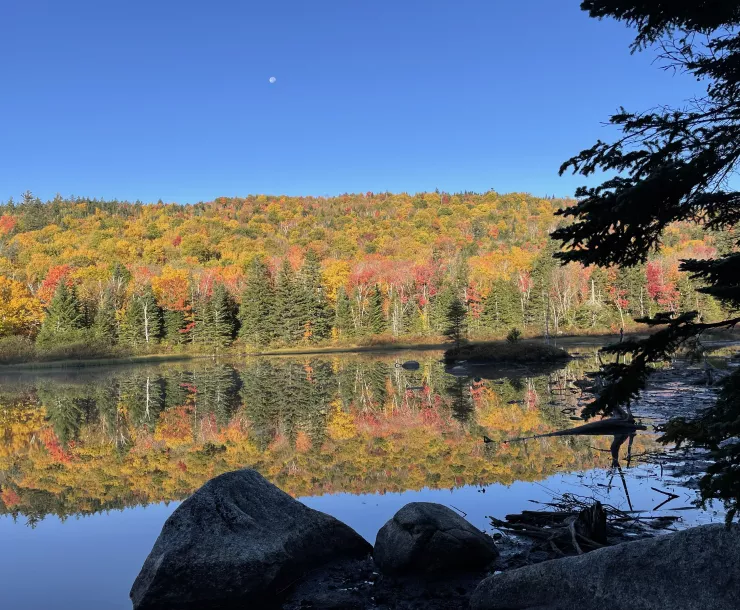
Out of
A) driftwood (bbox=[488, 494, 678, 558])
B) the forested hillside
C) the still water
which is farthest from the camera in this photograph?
the forested hillside

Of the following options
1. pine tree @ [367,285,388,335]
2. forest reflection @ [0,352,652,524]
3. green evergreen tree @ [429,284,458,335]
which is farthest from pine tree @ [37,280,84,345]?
green evergreen tree @ [429,284,458,335]

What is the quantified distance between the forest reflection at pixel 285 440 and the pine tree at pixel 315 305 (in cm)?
4407

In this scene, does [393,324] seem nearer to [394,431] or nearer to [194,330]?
[194,330]

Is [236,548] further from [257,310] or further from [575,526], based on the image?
[257,310]

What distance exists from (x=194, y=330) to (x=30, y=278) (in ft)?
84.4

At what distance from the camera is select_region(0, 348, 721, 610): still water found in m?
7.92

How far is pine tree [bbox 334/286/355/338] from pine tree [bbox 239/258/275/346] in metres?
8.66

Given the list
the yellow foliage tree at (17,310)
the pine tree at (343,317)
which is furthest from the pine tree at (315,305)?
the yellow foliage tree at (17,310)

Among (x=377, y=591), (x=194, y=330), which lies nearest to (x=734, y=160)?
(x=377, y=591)

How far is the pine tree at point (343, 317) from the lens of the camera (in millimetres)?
73562

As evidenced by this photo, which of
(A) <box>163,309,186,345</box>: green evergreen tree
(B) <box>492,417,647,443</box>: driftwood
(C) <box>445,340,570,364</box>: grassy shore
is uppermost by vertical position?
(A) <box>163,309,186,345</box>: green evergreen tree

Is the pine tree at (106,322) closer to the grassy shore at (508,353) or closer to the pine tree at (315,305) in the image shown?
the pine tree at (315,305)

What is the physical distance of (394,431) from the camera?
1544 centimetres

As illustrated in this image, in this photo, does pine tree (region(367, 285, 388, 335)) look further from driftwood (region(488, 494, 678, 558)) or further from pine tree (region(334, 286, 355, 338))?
driftwood (region(488, 494, 678, 558))
